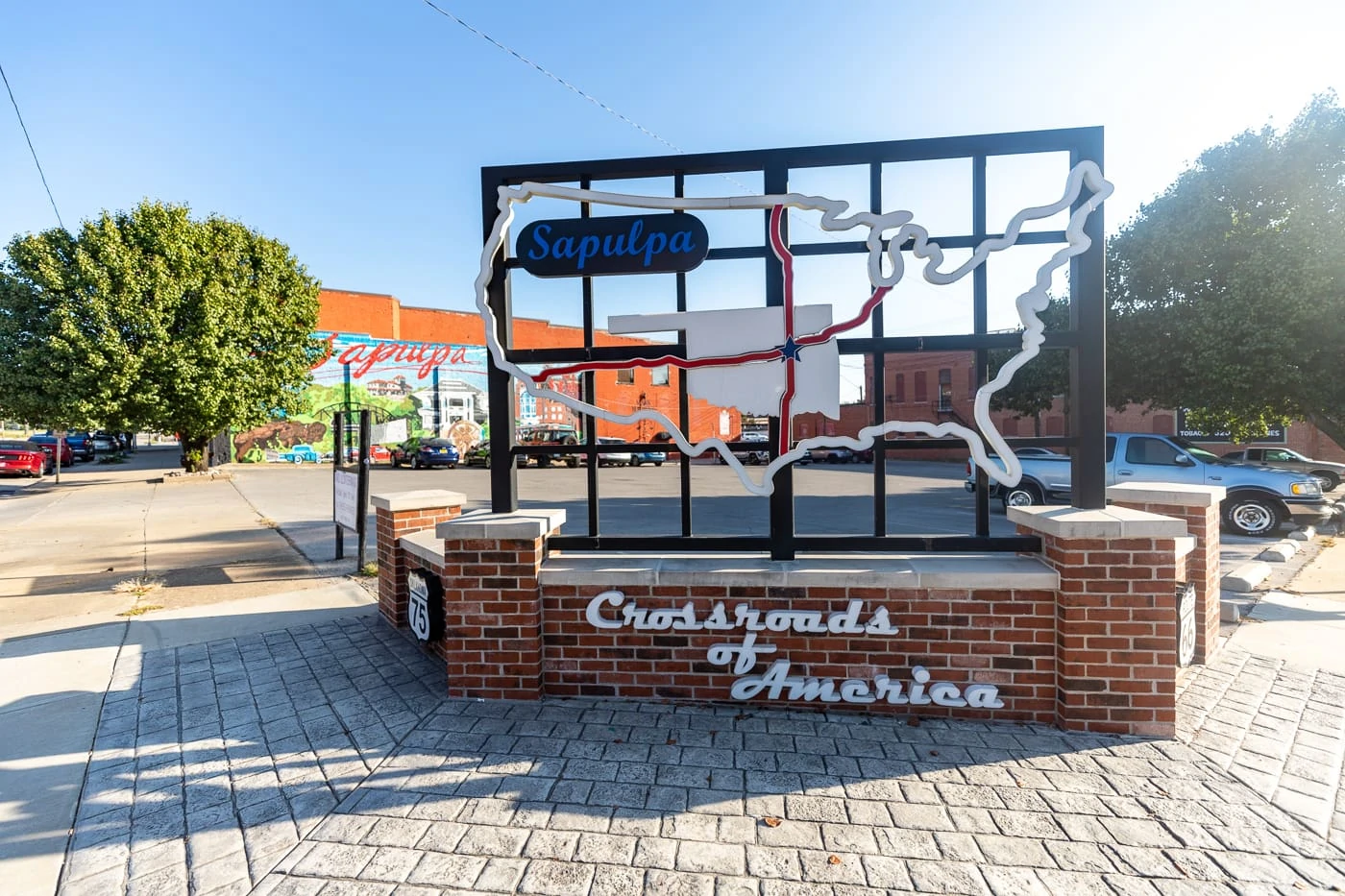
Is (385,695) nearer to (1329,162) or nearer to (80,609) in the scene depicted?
(80,609)

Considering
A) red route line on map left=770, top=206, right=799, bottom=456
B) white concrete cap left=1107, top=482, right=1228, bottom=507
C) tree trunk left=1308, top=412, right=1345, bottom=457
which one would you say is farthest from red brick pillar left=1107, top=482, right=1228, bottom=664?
tree trunk left=1308, top=412, right=1345, bottom=457

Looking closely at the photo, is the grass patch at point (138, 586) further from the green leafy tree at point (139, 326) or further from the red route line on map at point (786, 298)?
the green leafy tree at point (139, 326)

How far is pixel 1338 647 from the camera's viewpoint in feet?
15.3

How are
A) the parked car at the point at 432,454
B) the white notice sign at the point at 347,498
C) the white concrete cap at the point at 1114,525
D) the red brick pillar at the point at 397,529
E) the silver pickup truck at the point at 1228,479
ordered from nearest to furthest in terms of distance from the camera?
the white concrete cap at the point at 1114,525
the red brick pillar at the point at 397,529
the white notice sign at the point at 347,498
the silver pickup truck at the point at 1228,479
the parked car at the point at 432,454

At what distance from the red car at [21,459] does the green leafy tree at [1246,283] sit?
34.0 metres

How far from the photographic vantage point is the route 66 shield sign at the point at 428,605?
4371 millimetres

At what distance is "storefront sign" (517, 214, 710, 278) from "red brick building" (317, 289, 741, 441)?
2942cm

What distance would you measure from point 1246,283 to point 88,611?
17104 mm

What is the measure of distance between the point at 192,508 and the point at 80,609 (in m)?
9.23

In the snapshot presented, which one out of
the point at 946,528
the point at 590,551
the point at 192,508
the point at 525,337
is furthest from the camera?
the point at 525,337

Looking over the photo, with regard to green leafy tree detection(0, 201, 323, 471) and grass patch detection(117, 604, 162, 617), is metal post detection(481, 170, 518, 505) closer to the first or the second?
grass patch detection(117, 604, 162, 617)

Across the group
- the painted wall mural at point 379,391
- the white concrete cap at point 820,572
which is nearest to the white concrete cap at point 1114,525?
the white concrete cap at point 820,572

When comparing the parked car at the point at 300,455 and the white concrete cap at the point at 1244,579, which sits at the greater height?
the parked car at the point at 300,455

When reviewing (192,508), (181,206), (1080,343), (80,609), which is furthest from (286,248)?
(1080,343)
